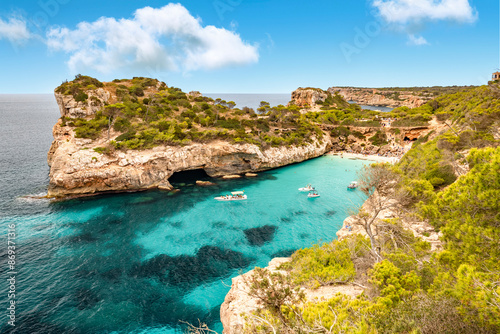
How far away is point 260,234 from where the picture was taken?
2255 cm

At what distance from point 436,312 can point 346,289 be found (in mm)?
4939

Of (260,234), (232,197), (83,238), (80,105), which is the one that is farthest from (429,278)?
(80,105)

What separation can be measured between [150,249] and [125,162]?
17.7m

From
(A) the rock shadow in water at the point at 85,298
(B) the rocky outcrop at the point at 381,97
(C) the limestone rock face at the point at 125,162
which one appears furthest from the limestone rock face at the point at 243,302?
(B) the rocky outcrop at the point at 381,97

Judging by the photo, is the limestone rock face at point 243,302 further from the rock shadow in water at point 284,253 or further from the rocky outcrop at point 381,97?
the rocky outcrop at point 381,97

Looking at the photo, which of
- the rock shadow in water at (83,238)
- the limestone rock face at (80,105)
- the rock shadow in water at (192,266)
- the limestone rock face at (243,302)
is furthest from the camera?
the limestone rock face at (80,105)

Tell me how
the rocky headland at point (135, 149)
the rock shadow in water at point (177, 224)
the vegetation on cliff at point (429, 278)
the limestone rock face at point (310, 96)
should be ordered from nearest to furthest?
1. the vegetation on cliff at point (429, 278)
2. the rock shadow in water at point (177, 224)
3. the rocky headland at point (135, 149)
4. the limestone rock face at point (310, 96)

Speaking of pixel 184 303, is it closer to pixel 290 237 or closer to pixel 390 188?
pixel 290 237

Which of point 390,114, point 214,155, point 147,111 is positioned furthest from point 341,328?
point 390,114

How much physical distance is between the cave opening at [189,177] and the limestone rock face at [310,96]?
199 feet

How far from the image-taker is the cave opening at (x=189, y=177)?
39.1 m

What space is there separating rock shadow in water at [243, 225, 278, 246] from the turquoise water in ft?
0.33

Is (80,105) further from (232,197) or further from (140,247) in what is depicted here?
(140,247)

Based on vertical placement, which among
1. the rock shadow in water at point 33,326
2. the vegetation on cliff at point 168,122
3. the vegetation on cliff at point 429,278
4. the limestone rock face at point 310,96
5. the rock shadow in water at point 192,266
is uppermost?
the limestone rock face at point 310,96
